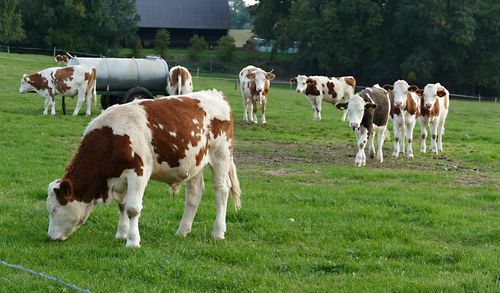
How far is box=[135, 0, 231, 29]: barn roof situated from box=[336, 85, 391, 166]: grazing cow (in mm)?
73250

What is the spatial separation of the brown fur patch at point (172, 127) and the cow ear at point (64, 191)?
1.05 m

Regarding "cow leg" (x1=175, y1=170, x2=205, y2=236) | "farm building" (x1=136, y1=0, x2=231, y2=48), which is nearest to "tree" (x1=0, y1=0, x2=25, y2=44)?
"farm building" (x1=136, y1=0, x2=231, y2=48)

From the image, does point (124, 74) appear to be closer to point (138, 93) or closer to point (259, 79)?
point (138, 93)

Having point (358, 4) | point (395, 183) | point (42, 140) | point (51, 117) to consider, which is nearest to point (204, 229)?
point (395, 183)

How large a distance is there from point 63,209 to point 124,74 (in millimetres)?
15094

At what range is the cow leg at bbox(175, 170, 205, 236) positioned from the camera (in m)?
9.27

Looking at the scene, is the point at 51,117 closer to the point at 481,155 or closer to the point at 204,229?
the point at 481,155

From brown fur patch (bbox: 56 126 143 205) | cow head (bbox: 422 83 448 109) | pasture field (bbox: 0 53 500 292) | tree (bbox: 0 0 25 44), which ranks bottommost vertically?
pasture field (bbox: 0 53 500 292)

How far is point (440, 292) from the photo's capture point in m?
7.06

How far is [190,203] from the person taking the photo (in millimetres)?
9430

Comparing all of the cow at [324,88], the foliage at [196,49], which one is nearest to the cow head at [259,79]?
the cow at [324,88]

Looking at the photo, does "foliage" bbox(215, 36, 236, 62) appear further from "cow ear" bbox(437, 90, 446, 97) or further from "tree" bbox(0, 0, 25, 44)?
"cow ear" bbox(437, 90, 446, 97)

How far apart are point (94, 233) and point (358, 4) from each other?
187 ft

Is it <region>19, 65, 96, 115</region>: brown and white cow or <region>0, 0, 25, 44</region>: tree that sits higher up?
<region>0, 0, 25, 44</region>: tree
